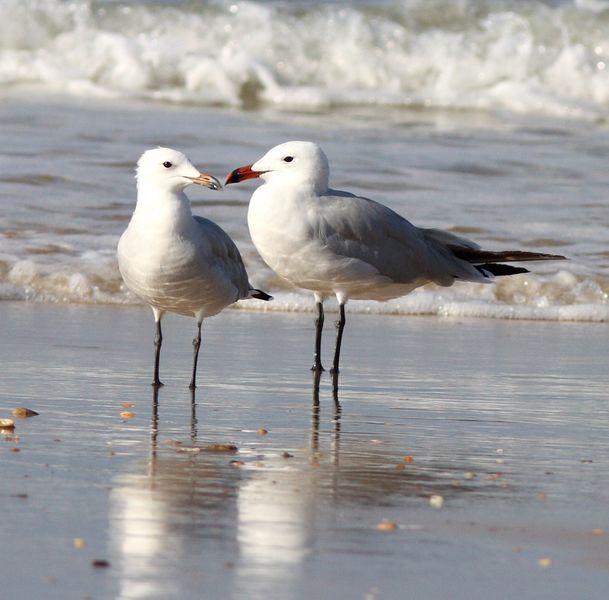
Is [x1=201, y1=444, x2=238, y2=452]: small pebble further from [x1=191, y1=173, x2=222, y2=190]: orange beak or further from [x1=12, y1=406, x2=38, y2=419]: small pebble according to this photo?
[x1=191, y1=173, x2=222, y2=190]: orange beak

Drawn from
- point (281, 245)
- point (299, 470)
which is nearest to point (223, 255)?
point (281, 245)

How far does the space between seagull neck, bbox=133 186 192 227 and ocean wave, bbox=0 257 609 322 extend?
255 cm

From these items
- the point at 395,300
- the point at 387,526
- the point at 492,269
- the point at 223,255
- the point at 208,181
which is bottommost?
the point at 395,300

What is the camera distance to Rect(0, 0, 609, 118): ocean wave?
17.9 meters

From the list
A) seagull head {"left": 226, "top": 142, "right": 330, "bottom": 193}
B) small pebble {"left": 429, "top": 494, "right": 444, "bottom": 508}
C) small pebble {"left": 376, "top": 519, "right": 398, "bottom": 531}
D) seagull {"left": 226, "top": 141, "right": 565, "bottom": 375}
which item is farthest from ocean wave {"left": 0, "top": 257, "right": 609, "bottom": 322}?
small pebble {"left": 376, "top": 519, "right": 398, "bottom": 531}

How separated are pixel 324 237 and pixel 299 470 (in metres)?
2.10

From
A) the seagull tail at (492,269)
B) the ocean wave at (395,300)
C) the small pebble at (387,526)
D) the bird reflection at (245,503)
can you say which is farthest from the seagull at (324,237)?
the small pebble at (387,526)

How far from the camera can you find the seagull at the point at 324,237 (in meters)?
6.07

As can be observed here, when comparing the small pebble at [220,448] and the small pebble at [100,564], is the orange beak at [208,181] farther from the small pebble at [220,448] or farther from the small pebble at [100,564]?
the small pebble at [100,564]

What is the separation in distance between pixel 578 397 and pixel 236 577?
9.88 feet

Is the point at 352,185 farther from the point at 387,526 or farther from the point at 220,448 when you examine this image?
the point at 387,526

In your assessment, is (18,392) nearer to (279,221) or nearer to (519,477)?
(279,221)

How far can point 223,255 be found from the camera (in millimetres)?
6125

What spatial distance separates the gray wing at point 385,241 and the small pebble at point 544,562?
302 centimetres
